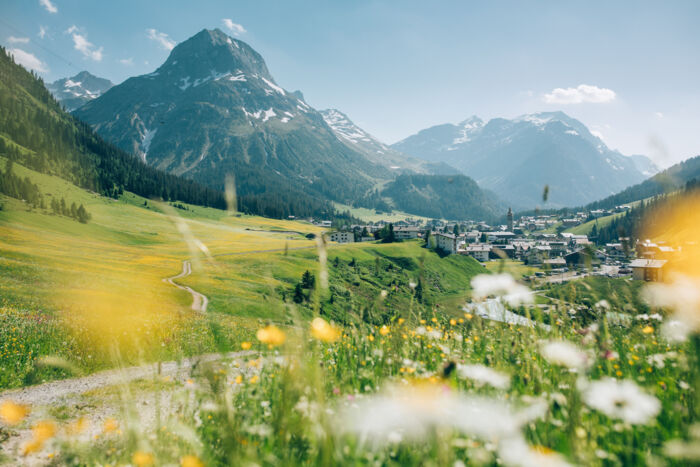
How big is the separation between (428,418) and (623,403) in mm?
1632

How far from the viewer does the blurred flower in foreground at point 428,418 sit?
267 cm

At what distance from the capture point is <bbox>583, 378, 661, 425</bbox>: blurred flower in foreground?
2666 mm

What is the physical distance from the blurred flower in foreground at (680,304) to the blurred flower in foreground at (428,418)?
116 inches

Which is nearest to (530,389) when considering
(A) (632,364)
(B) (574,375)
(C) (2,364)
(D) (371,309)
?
(B) (574,375)

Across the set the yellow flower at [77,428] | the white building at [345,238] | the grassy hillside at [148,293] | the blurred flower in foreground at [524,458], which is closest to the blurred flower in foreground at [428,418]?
the blurred flower in foreground at [524,458]

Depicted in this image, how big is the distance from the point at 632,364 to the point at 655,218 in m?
230

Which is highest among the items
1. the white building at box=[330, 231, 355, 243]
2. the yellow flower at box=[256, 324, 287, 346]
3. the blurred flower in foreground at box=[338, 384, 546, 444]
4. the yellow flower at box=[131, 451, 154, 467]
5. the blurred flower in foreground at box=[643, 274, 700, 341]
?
the blurred flower in foreground at box=[643, 274, 700, 341]

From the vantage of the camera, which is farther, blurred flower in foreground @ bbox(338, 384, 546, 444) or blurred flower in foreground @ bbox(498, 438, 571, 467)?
blurred flower in foreground @ bbox(338, 384, 546, 444)

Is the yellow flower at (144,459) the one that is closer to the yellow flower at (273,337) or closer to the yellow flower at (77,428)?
the yellow flower at (273,337)

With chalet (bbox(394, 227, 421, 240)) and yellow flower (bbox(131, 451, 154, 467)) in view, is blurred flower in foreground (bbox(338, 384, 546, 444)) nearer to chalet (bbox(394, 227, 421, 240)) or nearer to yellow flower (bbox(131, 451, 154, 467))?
yellow flower (bbox(131, 451, 154, 467))

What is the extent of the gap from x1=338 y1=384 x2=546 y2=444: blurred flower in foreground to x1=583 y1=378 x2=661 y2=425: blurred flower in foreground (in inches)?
17.4

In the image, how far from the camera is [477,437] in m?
3.03

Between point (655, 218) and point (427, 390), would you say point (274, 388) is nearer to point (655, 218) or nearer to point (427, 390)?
point (427, 390)

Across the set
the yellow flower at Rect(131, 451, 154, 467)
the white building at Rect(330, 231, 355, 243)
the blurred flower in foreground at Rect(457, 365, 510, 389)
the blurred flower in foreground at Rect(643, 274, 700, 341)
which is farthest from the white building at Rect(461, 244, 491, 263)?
the yellow flower at Rect(131, 451, 154, 467)
